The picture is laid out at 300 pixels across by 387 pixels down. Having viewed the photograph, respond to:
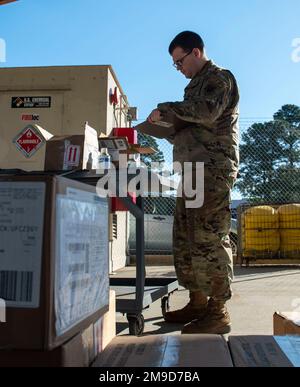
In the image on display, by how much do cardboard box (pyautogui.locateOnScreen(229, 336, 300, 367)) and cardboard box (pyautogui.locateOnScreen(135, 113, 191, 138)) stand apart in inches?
61.7

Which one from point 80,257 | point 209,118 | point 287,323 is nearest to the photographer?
point 80,257

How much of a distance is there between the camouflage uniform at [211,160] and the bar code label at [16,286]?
1.74 m

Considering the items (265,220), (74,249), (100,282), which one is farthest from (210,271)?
(265,220)

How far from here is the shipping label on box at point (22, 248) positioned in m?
0.92

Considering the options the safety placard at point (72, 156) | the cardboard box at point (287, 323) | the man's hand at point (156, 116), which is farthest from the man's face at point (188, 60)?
the cardboard box at point (287, 323)

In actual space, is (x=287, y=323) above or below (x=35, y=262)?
below

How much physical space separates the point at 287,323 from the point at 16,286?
3.25ft

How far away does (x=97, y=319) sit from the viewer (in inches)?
47.5

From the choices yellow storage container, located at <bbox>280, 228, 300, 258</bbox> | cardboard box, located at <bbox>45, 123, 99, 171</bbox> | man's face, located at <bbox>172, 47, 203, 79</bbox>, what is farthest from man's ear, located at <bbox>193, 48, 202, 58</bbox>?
yellow storage container, located at <bbox>280, 228, 300, 258</bbox>

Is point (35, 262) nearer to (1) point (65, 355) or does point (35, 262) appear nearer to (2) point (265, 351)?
(1) point (65, 355)

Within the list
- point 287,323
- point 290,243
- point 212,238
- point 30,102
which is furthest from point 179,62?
point 290,243

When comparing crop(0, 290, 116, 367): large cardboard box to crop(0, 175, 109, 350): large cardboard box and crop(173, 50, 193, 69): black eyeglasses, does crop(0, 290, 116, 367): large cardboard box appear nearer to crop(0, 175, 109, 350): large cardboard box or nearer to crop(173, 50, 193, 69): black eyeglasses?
crop(0, 175, 109, 350): large cardboard box

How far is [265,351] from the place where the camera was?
1157 millimetres

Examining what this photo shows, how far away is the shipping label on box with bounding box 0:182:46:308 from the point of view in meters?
0.92
